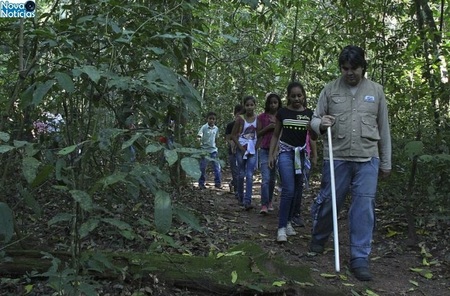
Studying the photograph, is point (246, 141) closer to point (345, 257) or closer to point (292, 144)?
point (292, 144)

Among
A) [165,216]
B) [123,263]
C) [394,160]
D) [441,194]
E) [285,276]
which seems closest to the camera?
[165,216]

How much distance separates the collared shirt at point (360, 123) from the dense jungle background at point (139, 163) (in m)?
0.45

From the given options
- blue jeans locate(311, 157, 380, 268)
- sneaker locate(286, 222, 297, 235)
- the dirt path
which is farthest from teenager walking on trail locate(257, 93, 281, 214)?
blue jeans locate(311, 157, 380, 268)

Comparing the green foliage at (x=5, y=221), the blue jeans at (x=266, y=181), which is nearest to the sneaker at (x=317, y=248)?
the blue jeans at (x=266, y=181)

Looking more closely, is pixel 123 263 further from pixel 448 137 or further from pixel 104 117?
pixel 448 137

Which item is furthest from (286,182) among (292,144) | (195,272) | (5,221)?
(5,221)

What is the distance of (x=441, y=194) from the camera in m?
6.14

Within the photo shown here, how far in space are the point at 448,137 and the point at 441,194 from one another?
0.66 m

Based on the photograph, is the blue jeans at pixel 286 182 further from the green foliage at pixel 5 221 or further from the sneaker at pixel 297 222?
the green foliage at pixel 5 221

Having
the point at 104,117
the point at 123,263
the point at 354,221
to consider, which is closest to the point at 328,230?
the point at 354,221

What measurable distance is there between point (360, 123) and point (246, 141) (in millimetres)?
4477

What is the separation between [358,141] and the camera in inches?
198

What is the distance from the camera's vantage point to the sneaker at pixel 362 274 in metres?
4.87

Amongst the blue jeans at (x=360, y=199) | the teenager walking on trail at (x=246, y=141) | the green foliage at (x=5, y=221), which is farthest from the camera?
the teenager walking on trail at (x=246, y=141)
